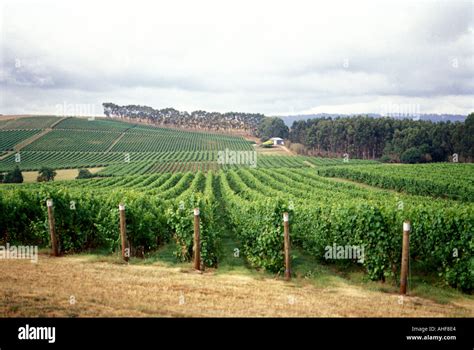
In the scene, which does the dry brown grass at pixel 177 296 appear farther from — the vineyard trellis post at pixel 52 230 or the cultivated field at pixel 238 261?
the vineyard trellis post at pixel 52 230

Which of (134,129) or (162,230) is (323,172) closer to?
(162,230)

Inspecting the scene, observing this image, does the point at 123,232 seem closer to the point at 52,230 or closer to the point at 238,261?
the point at 52,230

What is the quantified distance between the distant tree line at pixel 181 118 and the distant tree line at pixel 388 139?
3959 cm

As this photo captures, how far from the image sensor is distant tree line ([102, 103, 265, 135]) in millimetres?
170125

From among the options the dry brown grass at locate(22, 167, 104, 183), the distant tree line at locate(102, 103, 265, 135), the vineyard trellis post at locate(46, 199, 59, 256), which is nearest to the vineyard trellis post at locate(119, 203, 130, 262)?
the vineyard trellis post at locate(46, 199, 59, 256)

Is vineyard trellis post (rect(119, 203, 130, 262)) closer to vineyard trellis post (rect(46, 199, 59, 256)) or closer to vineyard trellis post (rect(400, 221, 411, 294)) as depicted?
vineyard trellis post (rect(46, 199, 59, 256))

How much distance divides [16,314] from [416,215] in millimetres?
10234

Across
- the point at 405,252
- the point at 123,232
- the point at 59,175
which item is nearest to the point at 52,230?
the point at 123,232

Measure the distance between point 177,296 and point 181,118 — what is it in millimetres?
172209

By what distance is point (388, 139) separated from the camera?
103m
